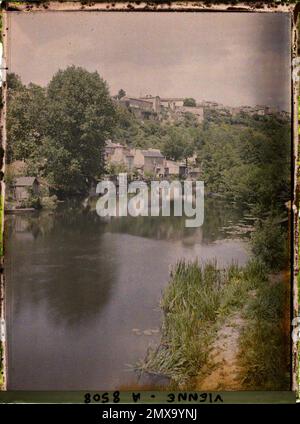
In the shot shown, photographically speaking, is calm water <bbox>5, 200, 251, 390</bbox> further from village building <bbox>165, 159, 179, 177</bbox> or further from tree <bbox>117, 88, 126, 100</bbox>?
tree <bbox>117, 88, 126, 100</bbox>

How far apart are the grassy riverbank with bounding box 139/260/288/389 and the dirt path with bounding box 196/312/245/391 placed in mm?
24

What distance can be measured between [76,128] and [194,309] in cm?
164

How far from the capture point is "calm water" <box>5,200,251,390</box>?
3812 millimetres

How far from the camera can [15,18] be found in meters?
3.75

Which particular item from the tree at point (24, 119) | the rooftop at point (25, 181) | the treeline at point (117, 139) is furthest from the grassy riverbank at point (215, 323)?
Result: the tree at point (24, 119)

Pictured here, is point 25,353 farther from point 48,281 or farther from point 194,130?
point 194,130

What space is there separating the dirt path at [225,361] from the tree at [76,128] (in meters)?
1.52

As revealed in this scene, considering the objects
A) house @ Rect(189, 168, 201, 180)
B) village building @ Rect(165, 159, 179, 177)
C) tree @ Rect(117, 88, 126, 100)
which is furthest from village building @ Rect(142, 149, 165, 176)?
tree @ Rect(117, 88, 126, 100)

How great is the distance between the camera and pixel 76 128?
12.8ft

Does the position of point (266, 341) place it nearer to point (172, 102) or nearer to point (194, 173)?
point (194, 173)

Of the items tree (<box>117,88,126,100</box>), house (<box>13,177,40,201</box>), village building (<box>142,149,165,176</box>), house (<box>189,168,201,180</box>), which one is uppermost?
tree (<box>117,88,126,100</box>)

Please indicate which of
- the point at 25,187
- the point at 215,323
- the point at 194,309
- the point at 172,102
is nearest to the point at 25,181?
the point at 25,187

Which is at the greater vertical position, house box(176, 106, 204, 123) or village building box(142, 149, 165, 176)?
house box(176, 106, 204, 123)
